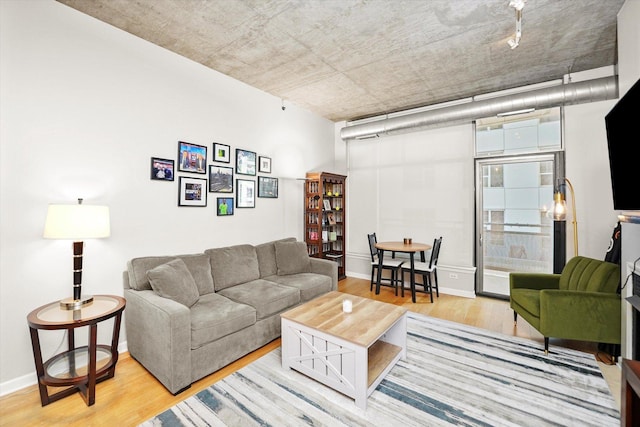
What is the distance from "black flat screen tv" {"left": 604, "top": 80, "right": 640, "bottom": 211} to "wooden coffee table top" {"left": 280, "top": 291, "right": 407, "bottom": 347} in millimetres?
1827

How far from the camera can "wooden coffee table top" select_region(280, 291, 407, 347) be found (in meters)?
2.14

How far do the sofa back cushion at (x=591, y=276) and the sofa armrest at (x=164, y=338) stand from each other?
3701 millimetres

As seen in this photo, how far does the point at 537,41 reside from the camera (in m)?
2.98

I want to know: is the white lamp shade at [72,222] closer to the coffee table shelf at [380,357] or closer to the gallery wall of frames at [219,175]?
the gallery wall of frames at [219,175]

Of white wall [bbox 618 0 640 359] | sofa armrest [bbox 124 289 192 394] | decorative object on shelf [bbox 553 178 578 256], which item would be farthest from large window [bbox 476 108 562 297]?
sofa armrest [bbox 124 289 192 394]

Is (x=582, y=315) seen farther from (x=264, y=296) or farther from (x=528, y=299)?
(x=264, y=296)

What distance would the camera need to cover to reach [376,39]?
2.95 m

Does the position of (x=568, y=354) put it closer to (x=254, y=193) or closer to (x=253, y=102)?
(x=254, y=193)

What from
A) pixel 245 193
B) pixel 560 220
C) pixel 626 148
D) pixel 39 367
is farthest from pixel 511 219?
pixel 39 367

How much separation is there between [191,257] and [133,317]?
2.56ft

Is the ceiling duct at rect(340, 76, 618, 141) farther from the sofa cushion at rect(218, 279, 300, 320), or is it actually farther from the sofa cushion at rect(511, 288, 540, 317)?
the sofa cushion at rect(218, 279, 300, 320)

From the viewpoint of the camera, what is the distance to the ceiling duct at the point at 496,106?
3309mm

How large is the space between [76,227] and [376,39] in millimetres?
3216

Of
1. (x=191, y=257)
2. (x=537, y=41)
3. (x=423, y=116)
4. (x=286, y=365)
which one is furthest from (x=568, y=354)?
(x=191, y=257)
